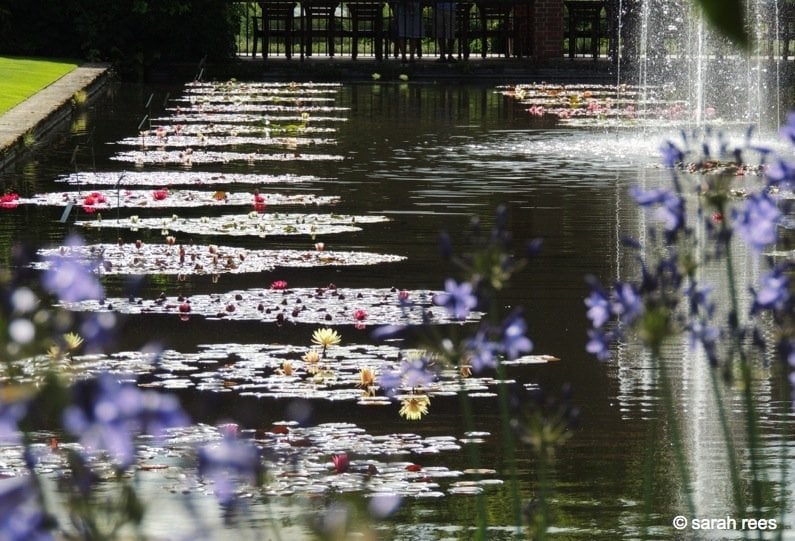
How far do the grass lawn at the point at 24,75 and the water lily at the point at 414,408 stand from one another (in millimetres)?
13727

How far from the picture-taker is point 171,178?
50.5 ft

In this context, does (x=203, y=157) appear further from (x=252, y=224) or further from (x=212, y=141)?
(x=252, y=224)

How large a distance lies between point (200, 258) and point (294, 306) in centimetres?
176

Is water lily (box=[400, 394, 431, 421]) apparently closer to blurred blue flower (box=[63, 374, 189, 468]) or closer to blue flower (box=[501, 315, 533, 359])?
blue flower (box=[501, 315, 533, 359])

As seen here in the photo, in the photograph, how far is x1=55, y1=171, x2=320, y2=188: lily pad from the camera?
49.0ft

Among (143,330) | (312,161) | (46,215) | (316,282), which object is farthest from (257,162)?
(143,330)

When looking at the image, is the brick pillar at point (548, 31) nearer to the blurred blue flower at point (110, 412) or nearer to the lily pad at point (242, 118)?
the lily pad at point (242, 118)

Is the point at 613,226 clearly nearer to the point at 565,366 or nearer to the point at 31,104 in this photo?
the point at 565,366

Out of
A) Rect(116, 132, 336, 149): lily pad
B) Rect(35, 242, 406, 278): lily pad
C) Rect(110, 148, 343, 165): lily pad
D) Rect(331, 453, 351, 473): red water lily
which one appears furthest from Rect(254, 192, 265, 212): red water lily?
Rect(331, 453, 351, 473): red water lily

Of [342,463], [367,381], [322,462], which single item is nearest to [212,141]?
[367,381]

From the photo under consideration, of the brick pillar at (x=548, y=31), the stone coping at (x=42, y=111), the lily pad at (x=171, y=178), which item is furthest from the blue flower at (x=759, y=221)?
the brick pillar at (x=548, y=31)

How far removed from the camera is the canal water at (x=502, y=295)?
203 inches

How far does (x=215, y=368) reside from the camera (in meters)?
7.25

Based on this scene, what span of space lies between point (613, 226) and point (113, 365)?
575 centimetres
